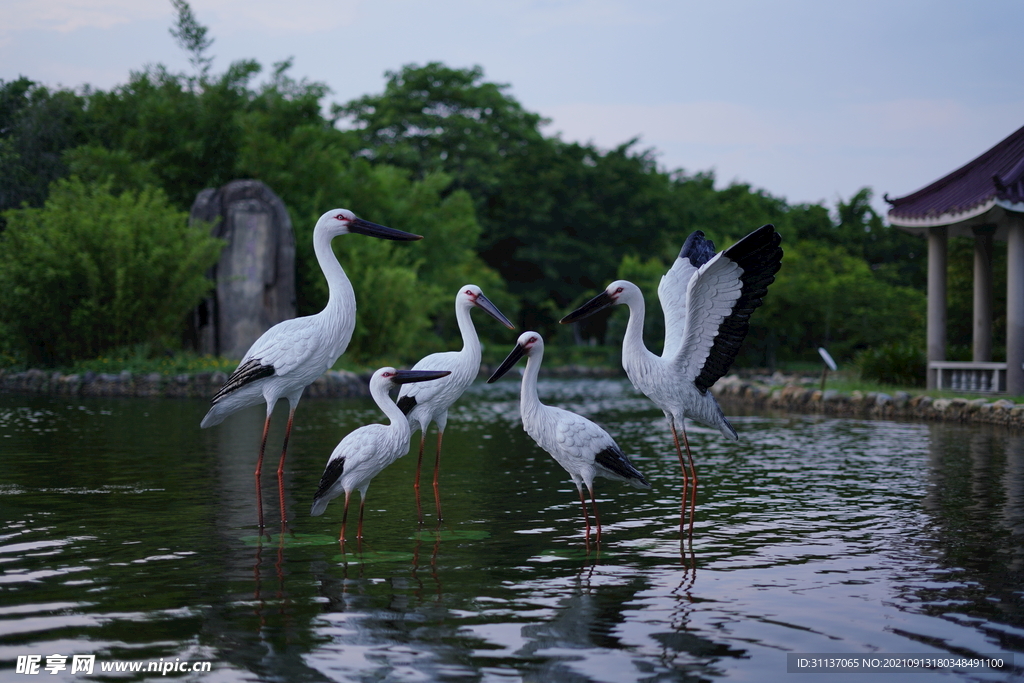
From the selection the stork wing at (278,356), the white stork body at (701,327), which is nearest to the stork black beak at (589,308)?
the white stork body at (701,327)

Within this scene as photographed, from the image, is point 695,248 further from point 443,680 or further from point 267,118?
point 267,118

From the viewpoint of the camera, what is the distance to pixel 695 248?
8.55 meters

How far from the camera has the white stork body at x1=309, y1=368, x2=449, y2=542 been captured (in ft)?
22.5

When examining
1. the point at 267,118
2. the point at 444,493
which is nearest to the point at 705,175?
the point at 267,118

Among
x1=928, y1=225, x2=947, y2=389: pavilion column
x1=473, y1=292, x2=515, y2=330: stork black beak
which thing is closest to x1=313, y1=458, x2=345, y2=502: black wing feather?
x1=473, y1=292, x2=515, y2=330: stork black beak

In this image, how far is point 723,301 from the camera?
7.25 meters

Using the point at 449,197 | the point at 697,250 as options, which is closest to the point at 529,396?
the point at 697,250

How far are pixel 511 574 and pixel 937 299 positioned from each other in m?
17.3

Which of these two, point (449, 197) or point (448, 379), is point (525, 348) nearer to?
point (448, 379)

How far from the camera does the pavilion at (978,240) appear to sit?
18.5 m

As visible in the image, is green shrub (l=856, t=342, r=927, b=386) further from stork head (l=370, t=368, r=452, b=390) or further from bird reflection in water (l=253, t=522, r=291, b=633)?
bird reflection in water (l=253, t=522, r=291, b=633)

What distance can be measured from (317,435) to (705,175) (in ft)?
189

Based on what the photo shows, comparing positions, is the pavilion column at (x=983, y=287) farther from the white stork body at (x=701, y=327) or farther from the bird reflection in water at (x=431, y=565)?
the bird reflection in water at (x=431, y=565)

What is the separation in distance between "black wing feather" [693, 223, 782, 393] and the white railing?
13.8m
